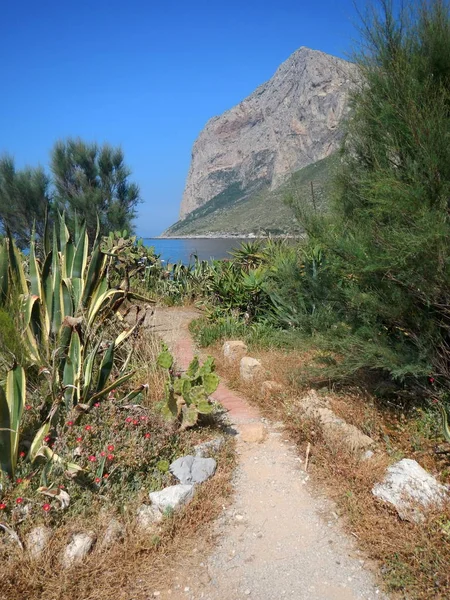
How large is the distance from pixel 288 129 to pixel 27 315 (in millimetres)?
122660

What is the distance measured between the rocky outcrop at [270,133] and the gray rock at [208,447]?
4751 cm

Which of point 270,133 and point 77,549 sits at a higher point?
point 270,133

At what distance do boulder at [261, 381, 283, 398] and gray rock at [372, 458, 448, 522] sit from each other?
5.99 ft

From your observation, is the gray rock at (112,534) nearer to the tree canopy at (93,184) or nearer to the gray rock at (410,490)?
the gray rock at (410,490)

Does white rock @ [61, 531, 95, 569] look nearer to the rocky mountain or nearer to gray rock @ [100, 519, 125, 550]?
gray rock @ [100, 519, 125, 550]

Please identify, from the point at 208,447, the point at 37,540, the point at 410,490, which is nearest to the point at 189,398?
the point at 208,447

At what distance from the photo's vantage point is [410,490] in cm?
291

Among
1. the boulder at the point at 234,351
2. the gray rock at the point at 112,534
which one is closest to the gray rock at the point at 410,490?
the gray rock at the point at 112,534

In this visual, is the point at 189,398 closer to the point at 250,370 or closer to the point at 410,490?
the point at 250,370

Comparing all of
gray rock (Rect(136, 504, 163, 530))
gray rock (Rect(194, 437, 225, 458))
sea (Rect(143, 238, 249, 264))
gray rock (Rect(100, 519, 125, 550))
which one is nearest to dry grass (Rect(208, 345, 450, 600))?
gray rock (Rect(194, 437, 225, 458))

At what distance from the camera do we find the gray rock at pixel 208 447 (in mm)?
3668

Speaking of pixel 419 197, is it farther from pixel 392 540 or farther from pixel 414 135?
pixel 392 540

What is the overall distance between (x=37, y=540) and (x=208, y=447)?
4.89ft

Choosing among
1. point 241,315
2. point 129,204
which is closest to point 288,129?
point 129,204
